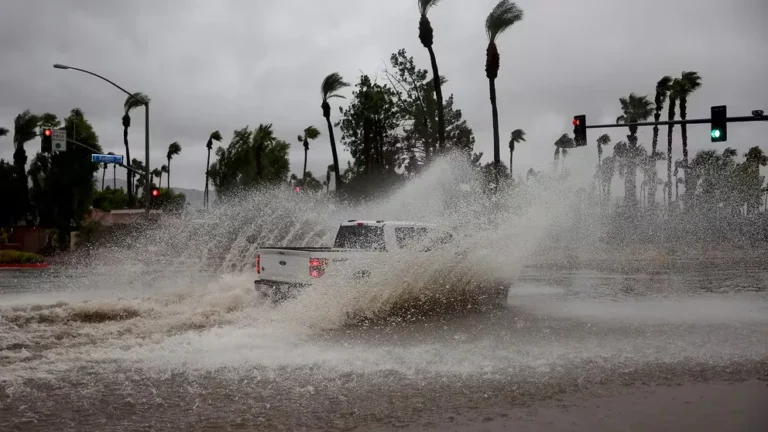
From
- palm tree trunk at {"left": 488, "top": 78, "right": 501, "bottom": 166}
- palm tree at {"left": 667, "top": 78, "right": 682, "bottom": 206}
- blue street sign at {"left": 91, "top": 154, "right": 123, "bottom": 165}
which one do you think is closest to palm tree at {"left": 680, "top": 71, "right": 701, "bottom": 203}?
palm tree at {"left": 667, "top": 78, "right": 682, "bottom": 206}

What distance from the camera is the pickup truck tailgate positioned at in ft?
38.3

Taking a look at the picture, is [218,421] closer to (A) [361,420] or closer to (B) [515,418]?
(A) [361,420]

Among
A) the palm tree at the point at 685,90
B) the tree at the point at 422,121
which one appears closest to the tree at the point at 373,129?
the tree at the point at 422,121

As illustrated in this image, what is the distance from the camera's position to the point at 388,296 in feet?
39.1

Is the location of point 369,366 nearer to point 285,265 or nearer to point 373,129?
point 285,265

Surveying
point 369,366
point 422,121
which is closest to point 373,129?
point 422,121

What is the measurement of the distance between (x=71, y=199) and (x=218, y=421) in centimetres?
4326

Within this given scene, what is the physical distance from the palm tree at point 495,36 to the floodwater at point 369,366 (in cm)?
2504

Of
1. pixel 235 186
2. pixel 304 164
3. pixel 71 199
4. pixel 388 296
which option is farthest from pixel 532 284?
pixel 304 164

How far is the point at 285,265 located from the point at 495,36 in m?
28.7

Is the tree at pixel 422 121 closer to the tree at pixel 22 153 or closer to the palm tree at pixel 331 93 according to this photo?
the palm tree at pixel 331 93

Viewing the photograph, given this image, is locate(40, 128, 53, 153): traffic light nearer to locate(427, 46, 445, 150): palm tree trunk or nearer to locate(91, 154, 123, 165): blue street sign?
locate(91, 154, 123, 165): blue street sign

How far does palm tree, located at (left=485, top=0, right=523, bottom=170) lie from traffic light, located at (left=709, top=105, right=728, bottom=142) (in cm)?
1543

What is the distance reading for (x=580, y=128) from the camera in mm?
24172
